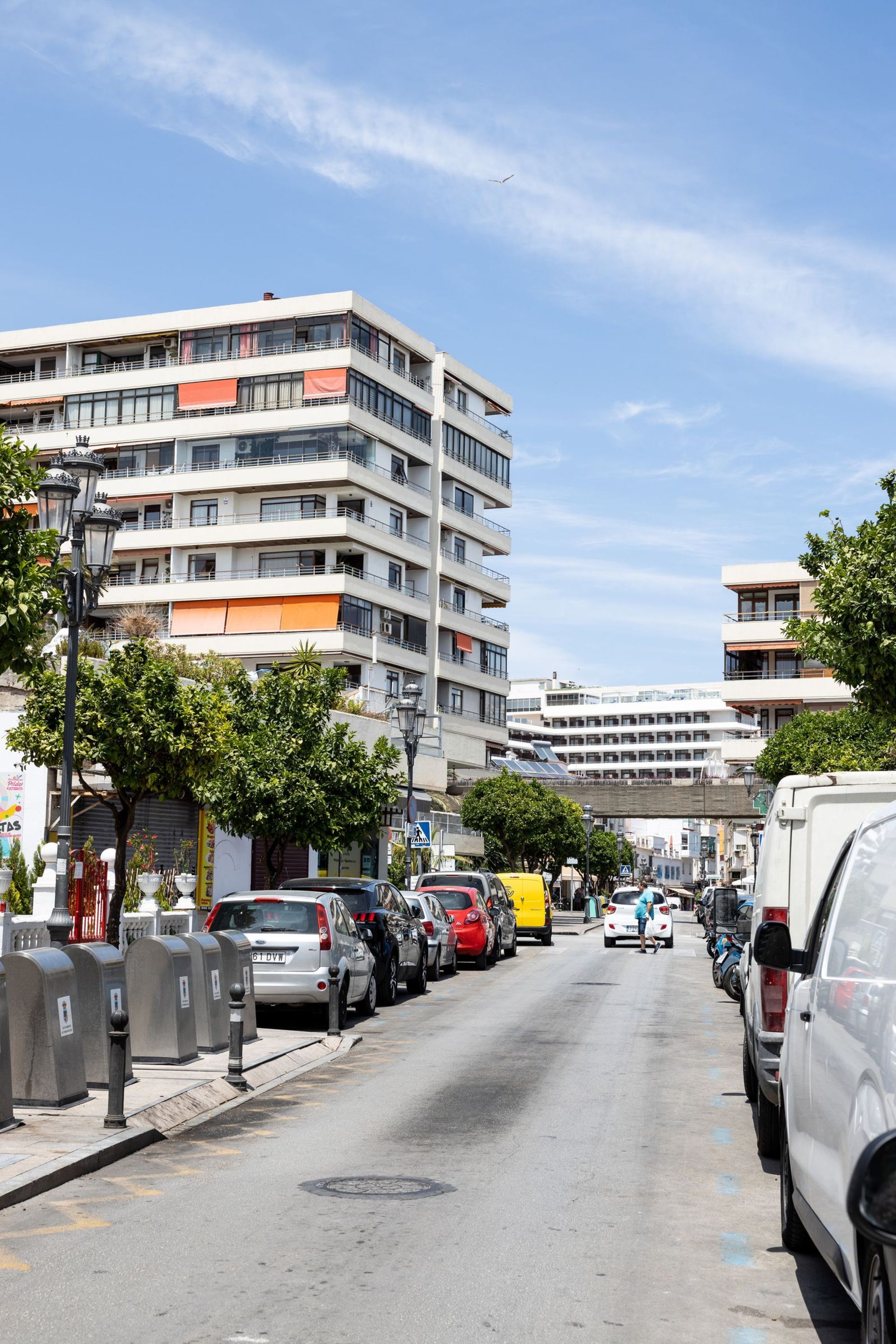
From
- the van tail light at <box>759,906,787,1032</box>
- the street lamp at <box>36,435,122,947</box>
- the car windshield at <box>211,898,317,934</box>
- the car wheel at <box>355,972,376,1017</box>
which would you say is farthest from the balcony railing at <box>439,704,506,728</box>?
the van tail light at <box>759,906,787,1032</box>

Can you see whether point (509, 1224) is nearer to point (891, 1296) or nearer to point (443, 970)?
point (891, 1296)

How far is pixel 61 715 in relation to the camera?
80.3ft

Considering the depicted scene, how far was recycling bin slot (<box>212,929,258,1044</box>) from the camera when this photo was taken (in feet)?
49.0

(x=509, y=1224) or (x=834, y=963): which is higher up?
(x=834, y=963)

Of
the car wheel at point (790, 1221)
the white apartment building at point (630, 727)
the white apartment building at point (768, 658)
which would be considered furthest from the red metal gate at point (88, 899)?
the white apartment building at point (630, 727)

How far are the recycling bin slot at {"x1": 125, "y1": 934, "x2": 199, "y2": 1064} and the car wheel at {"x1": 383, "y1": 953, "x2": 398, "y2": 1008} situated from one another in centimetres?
815

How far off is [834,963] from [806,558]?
749 inches

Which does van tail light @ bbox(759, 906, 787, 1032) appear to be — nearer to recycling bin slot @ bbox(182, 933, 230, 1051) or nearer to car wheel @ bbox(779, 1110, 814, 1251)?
car wheel @ bbox(779, 1110, 814, 1251)

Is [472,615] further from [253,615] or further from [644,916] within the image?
[644,916]

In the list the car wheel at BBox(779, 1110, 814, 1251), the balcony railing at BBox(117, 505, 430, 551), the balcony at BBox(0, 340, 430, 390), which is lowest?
the car wheel at BBox(779, 1110, 814, 1251)

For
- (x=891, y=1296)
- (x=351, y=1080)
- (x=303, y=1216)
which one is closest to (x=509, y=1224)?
(x=303, y=1216)

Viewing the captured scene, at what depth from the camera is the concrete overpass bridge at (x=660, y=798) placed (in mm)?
72375

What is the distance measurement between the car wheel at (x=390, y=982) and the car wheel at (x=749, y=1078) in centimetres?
915

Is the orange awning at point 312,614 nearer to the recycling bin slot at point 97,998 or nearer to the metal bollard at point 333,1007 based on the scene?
the metal bollard at point 333,1007
